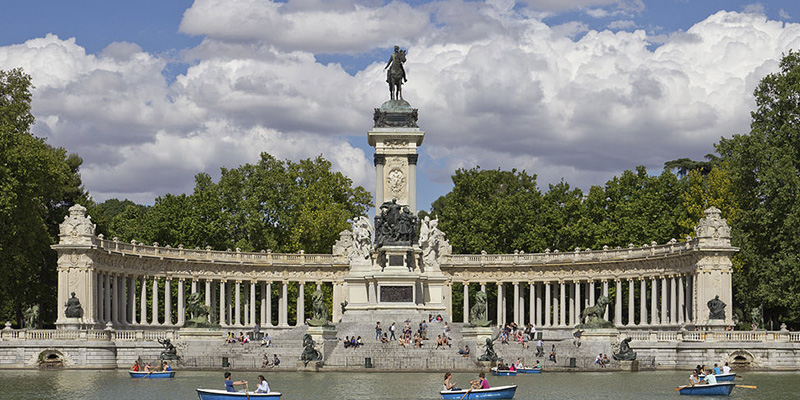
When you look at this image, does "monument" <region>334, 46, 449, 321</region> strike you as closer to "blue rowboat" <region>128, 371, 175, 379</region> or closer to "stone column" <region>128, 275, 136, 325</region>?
"stone column" <region>128, 275, 136, 325</region>

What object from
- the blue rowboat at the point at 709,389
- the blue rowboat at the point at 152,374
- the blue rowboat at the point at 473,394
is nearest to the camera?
the blue rowboat at the point at 473,394

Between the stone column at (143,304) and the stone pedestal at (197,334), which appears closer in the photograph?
the stone pedestal at (197,334)

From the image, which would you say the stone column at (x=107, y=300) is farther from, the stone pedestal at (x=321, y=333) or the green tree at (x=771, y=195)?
the green tree at (x=771, y=195)

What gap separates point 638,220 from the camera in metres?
96.3

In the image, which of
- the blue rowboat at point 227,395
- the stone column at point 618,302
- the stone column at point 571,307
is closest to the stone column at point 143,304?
the stone column at point 571,307

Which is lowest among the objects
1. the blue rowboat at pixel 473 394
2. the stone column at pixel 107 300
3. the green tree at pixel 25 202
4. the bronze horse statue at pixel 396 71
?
the blue rowboat at pixel 473 394

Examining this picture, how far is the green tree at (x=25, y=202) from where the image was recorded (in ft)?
250

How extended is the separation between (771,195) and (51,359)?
45009 millimetres

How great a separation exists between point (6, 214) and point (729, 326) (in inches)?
1741

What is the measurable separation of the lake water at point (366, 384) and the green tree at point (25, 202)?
61.9 feet

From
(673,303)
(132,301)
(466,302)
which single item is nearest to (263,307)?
(132,301)

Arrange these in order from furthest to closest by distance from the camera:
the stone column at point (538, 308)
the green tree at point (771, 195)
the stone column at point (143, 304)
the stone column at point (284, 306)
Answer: the stone column at point (538, 308), the stone column at point (284, 306), the stone column at point (143, 304), the green tree at point (771, 195)

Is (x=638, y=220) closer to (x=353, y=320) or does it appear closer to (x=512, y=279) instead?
(x=512, y=279)

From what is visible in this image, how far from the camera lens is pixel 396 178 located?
286ft
